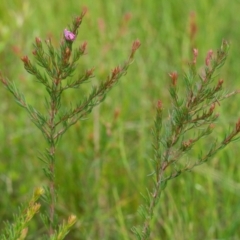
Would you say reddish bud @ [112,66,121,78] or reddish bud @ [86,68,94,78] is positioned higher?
reddish bud @ [86,68,94,78]

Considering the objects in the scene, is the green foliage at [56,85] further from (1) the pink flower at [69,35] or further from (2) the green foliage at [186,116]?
(2) the green foliage at [186,116]

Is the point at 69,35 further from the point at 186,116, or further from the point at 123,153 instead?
the point at 123,153

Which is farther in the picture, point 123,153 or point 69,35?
point 123,153

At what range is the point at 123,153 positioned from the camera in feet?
7.91

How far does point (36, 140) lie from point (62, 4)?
1.67m

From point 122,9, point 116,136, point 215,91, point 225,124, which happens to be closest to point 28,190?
point 116,136

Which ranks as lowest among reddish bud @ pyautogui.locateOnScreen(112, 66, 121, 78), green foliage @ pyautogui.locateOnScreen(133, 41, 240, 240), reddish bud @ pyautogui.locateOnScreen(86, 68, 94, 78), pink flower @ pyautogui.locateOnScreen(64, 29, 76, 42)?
green foliage @ pyautogui.locateOnScreen(133, 41, 240, 240)

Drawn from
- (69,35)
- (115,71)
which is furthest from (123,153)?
(69,35)

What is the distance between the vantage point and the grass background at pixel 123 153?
97.0 inches

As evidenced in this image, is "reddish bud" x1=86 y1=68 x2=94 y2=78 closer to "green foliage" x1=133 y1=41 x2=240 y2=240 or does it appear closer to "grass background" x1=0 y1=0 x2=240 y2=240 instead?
"green foliage" x1=133 y1=41 x2=240 y2=240

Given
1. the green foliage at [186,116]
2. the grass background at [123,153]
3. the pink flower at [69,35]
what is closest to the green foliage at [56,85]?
the pink flower at [69,35]

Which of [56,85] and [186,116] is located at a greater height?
[56,85]

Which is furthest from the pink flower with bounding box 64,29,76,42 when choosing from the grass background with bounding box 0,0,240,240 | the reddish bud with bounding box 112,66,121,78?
the grass background with bounding box 0,0,240,240

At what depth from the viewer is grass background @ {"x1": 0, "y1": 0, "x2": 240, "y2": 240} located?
2465 mm
